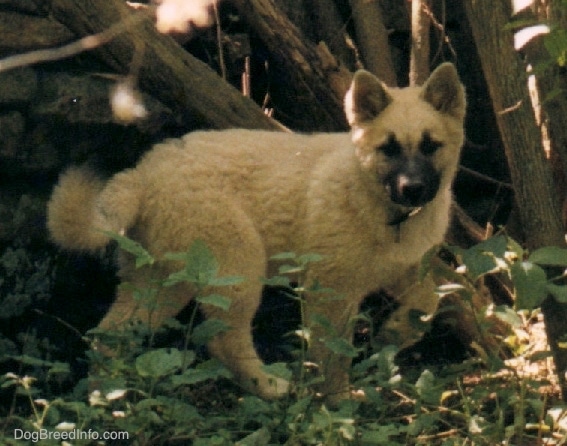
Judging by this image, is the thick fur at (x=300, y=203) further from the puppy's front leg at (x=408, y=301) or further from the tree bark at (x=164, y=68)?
the tree bark at (x=164, y=68)

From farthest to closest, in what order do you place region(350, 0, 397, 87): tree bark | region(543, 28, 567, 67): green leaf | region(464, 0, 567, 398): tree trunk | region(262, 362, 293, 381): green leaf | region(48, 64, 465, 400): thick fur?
region(350, 0, 397, 87): tree bark < region(48, 64, 465, 400): thick fur < region(464, 0, 567, 398): tree trunk < region(262, 362, 293, 381): green leaf < region(543, 28, 567, 67): green leaf

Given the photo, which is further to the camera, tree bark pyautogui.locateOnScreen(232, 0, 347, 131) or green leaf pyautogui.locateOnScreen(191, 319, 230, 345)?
tree bark pyautogui.locateOnScreen(232, 0, 347, 131)

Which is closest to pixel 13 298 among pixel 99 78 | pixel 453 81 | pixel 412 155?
pixel 99 78

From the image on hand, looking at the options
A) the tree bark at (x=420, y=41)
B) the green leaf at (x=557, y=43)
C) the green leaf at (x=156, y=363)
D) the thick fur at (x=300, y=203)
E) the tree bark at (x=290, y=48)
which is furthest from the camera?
the tree bark at (x=420, y=41)

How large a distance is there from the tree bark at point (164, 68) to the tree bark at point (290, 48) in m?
0.36

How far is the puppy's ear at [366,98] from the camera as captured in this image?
5.25m

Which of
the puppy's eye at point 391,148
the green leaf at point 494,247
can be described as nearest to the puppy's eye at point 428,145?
the puppy's eye at point 391,148

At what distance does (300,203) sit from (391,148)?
0.56 meters

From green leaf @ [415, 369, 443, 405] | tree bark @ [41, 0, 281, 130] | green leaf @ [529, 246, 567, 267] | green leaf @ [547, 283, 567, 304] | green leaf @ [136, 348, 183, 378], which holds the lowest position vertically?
green leaf @ [415, 369, 443, 405]

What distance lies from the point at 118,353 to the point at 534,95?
98.6 inches

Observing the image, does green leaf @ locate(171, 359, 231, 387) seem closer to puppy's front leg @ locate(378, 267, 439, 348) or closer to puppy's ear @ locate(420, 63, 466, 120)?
puppy's front leg @ locate(378, 267, 439, 348)

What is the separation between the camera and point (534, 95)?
5.18 metres

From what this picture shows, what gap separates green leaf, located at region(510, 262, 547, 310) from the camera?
3908mm

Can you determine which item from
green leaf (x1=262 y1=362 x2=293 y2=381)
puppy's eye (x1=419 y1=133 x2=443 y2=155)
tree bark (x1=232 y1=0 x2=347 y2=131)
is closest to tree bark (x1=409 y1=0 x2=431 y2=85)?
tree bark (x1=232 y1=0 x2=347 y2=131)
